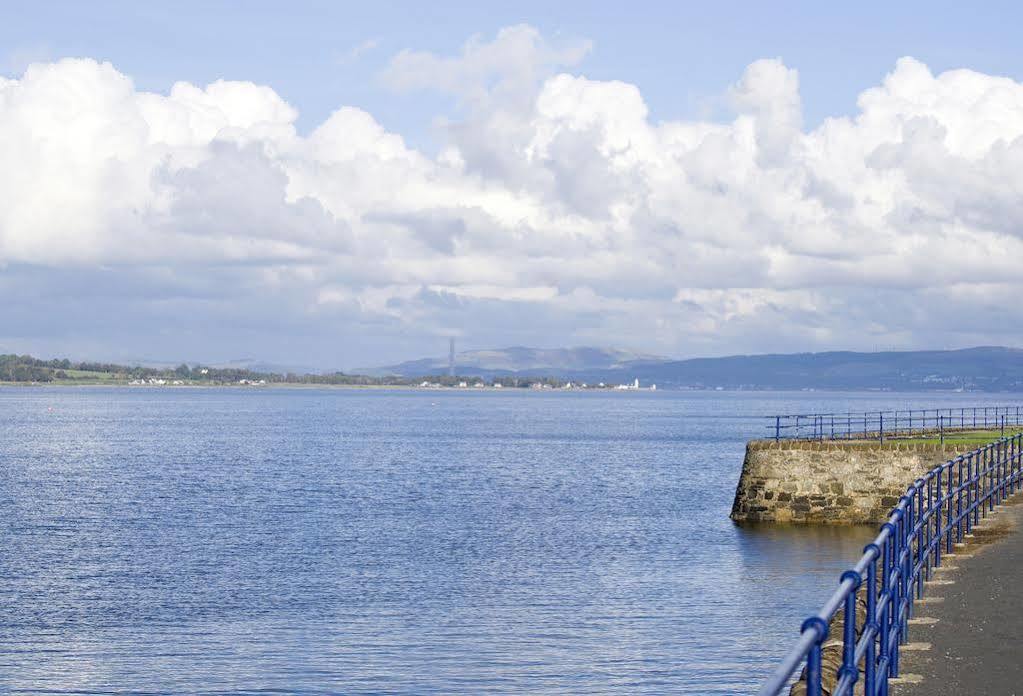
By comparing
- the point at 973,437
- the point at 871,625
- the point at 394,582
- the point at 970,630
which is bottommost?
the point at 394,582

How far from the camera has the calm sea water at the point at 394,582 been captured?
22812 mm

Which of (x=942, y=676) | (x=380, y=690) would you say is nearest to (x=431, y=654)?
(x=380, y=690)

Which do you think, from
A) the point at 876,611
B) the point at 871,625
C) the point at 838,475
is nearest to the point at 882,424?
the point at 838,475

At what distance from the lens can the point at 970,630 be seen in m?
13.0

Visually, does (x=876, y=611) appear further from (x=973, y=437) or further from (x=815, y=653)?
(x=973, y=437)

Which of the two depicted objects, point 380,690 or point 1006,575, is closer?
point 1006,575

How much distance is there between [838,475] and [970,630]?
98.6ft

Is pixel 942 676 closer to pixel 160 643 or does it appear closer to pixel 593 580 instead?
pixel 160 643

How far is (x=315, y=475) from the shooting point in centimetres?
7412

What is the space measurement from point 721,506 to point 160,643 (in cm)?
3334

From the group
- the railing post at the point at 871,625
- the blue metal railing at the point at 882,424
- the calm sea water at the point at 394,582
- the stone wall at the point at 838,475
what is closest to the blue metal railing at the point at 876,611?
the railing post at the point at 871,625

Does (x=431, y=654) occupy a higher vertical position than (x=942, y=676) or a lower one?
lower

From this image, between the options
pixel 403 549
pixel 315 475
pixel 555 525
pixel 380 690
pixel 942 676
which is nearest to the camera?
pixel 942 676

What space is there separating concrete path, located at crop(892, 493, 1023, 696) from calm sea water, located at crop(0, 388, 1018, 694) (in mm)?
5695
